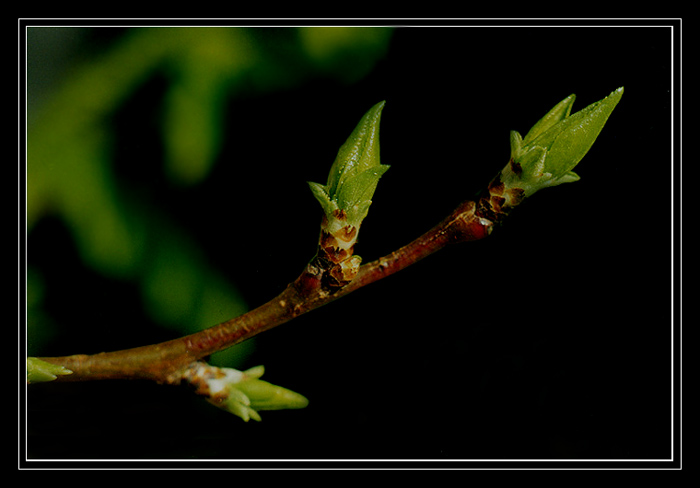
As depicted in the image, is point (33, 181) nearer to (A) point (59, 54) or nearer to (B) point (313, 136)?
(A) point (59, 54)

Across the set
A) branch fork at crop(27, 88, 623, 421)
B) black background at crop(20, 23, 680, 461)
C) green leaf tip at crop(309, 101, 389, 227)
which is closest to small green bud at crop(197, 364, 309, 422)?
branch fork at crop(27, 88, 623, 421)

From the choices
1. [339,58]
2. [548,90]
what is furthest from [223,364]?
[548,90]

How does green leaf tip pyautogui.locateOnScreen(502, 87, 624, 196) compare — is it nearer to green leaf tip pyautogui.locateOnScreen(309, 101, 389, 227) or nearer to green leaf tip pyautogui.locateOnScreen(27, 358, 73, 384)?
green leaf tip pyautogui.locateOnScreen(309, 101, 389, 227)

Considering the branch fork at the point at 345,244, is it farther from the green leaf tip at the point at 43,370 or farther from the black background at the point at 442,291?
the black background at the point at 442,291

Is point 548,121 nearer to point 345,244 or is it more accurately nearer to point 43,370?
point 345,244

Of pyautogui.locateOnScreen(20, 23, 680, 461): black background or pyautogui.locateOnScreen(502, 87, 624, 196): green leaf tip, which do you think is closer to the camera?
pyautogui.locateOnScreen(502, 87, 624, 196): green leaf tip

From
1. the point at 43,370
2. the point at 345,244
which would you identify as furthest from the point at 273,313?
the point at 43,370

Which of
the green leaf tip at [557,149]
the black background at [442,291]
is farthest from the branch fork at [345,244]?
the black background at [442,291]
